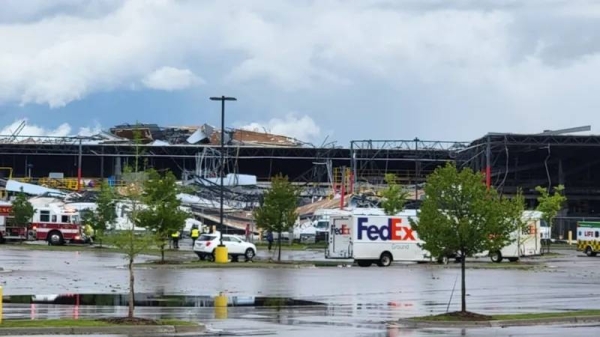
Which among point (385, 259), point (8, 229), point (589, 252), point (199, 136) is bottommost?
point (385, 259)

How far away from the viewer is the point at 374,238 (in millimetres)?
57156

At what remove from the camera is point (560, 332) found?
22.8 m

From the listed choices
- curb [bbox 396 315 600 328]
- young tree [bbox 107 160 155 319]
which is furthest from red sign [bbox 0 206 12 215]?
curb [bbox 396 315 600 328]

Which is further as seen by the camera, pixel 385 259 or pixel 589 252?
pixel 589 252

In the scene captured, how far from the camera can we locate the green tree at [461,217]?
26359 mm

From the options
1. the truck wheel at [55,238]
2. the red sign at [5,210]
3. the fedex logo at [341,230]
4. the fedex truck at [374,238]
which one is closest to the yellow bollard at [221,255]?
the fedex logo at [341,230]

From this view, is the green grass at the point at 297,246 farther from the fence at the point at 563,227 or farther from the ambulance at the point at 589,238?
the fence at the point at 563,227

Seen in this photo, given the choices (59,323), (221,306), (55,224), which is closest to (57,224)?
(55,224)

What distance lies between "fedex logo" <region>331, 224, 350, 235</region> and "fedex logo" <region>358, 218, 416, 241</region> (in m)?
0.84

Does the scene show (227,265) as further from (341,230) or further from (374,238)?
(374,238)

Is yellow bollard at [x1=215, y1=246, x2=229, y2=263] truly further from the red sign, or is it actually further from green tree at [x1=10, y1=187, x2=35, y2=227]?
green tree at [x1=10, y1=187, x2=35, y2=227]

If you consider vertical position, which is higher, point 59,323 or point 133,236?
point 133,236

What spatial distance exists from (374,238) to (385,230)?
730mm

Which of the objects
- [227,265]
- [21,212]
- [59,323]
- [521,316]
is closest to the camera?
[59,323]
